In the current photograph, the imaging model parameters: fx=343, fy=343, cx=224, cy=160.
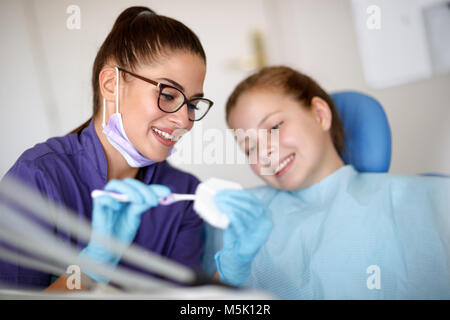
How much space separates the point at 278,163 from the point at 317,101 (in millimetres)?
281

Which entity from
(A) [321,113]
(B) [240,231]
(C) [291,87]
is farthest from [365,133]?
(B) [240,231]

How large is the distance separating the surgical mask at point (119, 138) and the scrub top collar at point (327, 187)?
54cm

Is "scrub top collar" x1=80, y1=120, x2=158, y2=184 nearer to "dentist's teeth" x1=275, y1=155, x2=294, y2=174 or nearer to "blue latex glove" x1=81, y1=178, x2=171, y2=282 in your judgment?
"blue latex glove" x1=81, y1=178, x2=171, y2=282

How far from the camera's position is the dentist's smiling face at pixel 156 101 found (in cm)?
67

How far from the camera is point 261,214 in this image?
0.68 m

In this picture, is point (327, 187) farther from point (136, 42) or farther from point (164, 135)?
point (136, 42)

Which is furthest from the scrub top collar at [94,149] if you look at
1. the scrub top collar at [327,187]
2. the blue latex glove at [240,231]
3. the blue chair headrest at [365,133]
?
the blue chair headrest at [365,133]

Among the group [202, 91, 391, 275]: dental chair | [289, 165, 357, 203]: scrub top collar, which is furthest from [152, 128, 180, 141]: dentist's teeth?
[202, 91, 391, 275]: dental chair

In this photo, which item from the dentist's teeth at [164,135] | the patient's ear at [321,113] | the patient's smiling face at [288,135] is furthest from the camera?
the patient's ear at [321,113]

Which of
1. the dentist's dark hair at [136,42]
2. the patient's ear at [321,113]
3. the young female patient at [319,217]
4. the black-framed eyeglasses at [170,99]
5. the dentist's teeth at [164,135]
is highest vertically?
the dentist's dark hair at [136,42]

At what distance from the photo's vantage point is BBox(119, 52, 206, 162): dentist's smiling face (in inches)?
26.3

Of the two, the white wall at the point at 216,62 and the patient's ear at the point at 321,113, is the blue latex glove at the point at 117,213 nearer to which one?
the white wall at the point at 216,62

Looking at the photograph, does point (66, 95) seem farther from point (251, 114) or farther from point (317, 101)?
point (317, 101)
